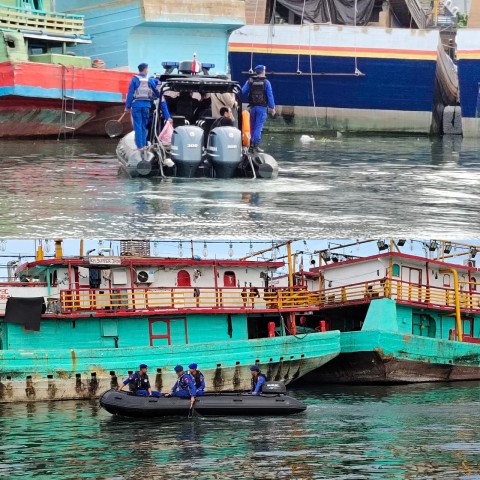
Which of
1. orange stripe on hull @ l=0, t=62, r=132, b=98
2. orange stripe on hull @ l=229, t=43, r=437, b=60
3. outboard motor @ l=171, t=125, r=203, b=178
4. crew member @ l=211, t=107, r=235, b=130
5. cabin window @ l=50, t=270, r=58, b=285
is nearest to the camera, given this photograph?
outboard motor @ l=171, t=125, r=203, b=178

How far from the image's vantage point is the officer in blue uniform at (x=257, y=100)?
3359cm

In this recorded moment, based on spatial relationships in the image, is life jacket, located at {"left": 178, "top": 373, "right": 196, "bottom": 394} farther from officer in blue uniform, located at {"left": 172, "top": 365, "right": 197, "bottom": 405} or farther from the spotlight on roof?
the spotlight on roof

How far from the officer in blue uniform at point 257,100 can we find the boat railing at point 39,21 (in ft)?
51.7

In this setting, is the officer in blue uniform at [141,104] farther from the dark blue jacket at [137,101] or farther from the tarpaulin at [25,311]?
the tarpaulin at [25,311]

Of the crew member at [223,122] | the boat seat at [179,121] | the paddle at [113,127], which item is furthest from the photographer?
the paddle at [113,127]

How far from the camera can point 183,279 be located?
109 feet

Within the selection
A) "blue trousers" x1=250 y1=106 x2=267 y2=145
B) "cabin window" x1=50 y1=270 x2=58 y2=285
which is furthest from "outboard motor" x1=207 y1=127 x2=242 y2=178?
"cabin window" x1=50 y1=270 x2=58 y2=285

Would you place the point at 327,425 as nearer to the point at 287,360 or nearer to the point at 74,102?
the point at 287,360

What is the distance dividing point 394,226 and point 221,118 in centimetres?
616

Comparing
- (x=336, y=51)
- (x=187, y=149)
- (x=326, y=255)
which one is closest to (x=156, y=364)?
(x=187, y=149)

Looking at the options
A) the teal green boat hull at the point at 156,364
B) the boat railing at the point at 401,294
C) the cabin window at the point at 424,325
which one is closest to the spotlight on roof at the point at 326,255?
the boat railing at the point at 401,294

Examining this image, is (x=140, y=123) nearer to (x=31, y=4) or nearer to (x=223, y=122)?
(x=223, y=122)

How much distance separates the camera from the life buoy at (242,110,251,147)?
107 ft

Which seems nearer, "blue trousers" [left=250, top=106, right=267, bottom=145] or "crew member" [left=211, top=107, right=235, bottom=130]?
"crew member" [left=211, top=107, right=235, bottom=130]
